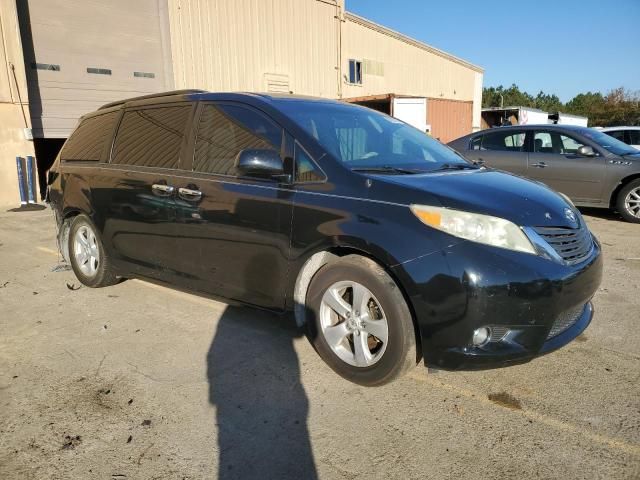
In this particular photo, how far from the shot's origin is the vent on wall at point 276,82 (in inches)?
679

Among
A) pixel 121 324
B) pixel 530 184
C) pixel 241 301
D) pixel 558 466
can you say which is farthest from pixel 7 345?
pixel 530 184

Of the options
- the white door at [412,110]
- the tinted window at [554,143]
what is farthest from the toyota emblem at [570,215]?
the white door at [412,110]

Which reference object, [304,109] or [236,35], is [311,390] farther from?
[236,35]

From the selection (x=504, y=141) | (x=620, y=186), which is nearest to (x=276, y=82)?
(x=504, y=141)

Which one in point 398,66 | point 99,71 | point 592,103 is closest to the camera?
point 99,71

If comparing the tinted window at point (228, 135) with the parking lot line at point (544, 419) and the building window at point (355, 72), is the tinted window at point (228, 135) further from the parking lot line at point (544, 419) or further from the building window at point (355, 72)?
the building window at point (355, 72)

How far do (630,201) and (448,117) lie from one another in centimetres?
1290

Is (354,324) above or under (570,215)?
under

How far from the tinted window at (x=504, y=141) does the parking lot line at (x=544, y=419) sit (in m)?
6.74

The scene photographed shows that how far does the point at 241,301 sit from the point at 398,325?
128 centimetres

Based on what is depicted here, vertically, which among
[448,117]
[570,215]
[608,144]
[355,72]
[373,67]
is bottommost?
[570,215]

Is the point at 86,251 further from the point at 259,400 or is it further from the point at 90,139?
the point at 259,400

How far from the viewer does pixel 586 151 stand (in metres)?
8.07

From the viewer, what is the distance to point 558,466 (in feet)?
7.34
